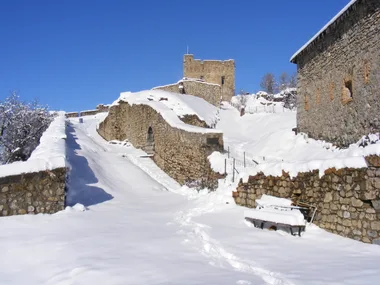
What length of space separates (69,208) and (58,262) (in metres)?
3.11

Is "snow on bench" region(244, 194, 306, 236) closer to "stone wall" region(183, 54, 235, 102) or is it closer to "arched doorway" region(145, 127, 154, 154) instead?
"arched doorway" region(145, 127, 154, 154)

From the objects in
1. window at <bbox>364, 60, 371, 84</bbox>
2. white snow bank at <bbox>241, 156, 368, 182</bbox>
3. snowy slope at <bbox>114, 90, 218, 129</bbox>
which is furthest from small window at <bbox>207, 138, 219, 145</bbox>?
window at <bbox>364, 60, 371, 84</bbox>

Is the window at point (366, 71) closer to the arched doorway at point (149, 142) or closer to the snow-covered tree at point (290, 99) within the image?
the arched doorway at point (149, 142)

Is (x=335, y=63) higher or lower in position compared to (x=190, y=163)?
higher

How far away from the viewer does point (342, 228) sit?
231 inches

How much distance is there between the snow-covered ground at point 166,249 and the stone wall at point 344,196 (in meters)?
0.22

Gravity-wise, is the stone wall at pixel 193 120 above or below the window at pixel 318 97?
below

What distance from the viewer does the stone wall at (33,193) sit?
6922mm

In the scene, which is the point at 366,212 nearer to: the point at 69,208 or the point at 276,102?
the point at 69,208

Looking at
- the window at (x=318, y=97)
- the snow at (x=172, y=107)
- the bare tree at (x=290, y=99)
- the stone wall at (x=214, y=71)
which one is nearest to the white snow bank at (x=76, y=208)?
the snow at (x=172, y=107)

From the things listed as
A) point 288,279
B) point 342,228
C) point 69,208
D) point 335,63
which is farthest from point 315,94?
point 288,279

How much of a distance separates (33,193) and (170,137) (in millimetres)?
8255

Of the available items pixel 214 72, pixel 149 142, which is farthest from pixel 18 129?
pixel 214 72

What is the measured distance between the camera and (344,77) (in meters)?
→ 13.7
